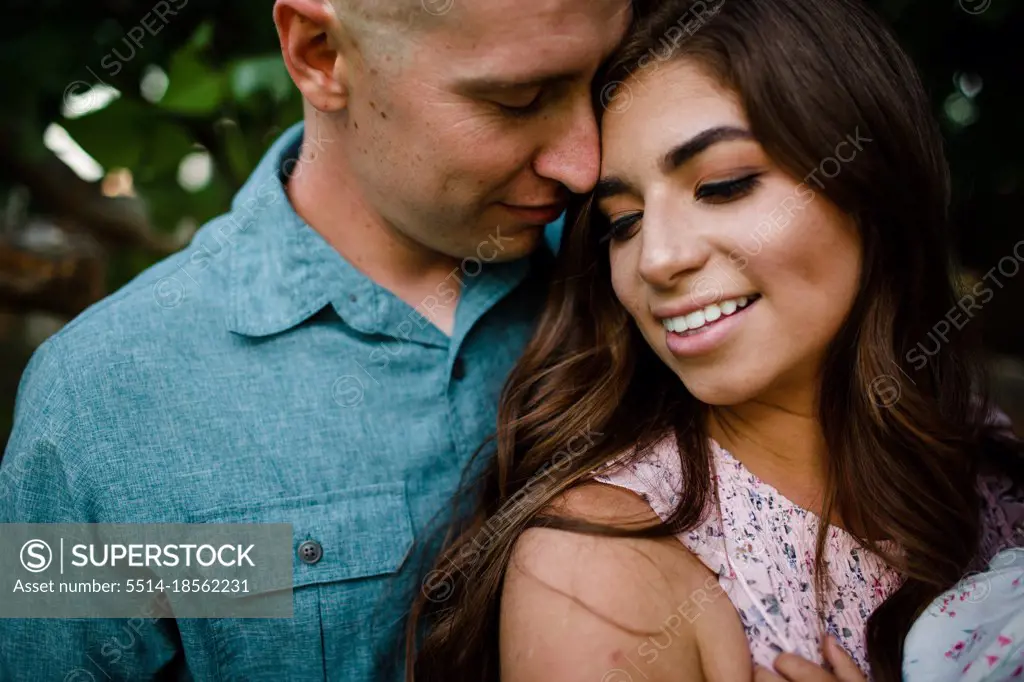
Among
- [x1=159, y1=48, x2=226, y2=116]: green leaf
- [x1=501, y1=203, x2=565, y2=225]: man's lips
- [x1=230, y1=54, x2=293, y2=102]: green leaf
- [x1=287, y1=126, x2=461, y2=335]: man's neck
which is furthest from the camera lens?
[x1=159, y1=48, x2=226, y2=116]: green leaf

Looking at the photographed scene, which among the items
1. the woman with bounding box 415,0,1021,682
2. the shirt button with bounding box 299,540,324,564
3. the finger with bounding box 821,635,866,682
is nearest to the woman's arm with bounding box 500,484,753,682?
the woman with bounding box 415,0,1021,682

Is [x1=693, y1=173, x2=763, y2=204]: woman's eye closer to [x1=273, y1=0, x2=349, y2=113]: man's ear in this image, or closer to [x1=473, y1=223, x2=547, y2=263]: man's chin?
[x1=473, y1=223, x2=547, y2=263]: man's chin

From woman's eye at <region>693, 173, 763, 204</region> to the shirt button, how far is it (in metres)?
0.99

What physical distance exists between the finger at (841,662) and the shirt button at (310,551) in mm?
953

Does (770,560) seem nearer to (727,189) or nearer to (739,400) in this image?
(739,400)

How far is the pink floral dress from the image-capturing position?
1.63m

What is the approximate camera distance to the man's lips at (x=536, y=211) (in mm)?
1905

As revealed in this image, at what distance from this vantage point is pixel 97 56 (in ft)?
8.98

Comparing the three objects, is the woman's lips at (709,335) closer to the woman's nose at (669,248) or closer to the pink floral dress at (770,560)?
the woman's nose at (669,248)

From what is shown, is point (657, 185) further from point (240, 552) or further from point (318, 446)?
point (240, 552)

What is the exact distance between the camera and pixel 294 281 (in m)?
1.96

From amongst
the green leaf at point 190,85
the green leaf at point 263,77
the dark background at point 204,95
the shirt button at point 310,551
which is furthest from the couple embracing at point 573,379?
the dark background at point 204,95

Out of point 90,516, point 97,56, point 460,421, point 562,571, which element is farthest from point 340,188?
point 97,56

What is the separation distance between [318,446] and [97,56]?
1602 millimetres
